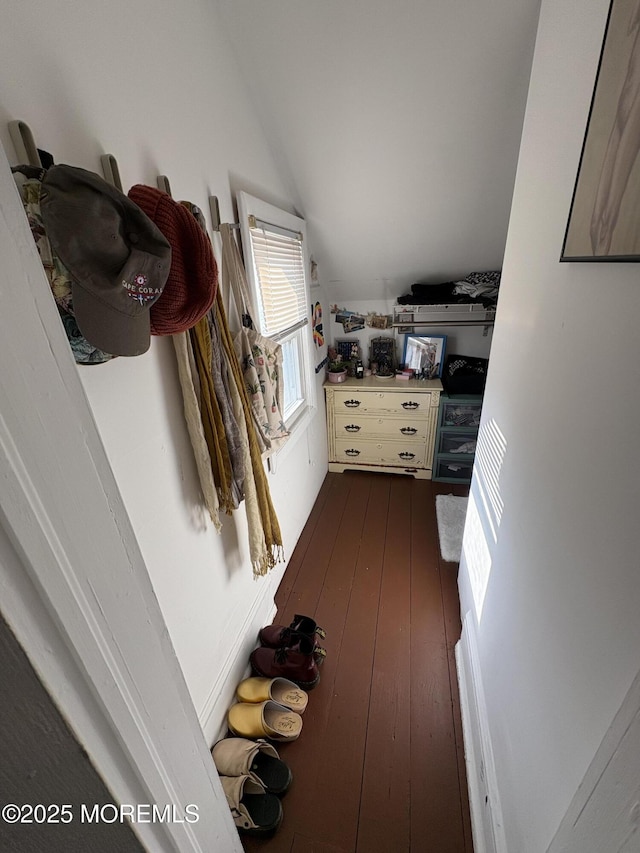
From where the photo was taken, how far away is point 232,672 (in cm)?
137

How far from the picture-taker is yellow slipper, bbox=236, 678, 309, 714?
4.42ft

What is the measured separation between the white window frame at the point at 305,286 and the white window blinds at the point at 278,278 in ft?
0.09

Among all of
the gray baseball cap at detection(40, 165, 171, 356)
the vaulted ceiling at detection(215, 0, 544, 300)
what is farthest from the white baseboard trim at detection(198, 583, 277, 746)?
the vaulted ceiling at detection(215, 0, 544, 300)

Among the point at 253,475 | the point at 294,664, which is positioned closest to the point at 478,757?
the point at 294,664

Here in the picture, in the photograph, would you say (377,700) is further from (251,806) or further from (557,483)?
(557,483)

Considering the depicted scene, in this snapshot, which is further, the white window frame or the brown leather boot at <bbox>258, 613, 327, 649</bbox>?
the brown leather boot at <bbox>258, 613, 327, 649</bbox>

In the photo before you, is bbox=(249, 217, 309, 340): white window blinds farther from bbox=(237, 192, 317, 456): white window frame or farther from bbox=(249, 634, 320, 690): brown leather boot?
bbox=(249, 634, 320, 690): brown leather boot

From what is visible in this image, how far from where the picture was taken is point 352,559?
2070 mm

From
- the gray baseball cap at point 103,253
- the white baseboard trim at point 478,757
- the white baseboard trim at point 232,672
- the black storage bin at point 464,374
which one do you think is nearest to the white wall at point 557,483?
the white baseboard trim at point 478,757

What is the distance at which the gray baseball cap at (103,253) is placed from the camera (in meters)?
0.55

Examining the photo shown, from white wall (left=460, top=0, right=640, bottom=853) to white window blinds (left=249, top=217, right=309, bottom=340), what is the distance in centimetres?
96

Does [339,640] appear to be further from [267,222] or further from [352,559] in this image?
[267,222]

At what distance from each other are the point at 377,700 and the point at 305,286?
2.06 meters

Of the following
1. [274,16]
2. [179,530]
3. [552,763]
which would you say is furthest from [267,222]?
[552,763]
